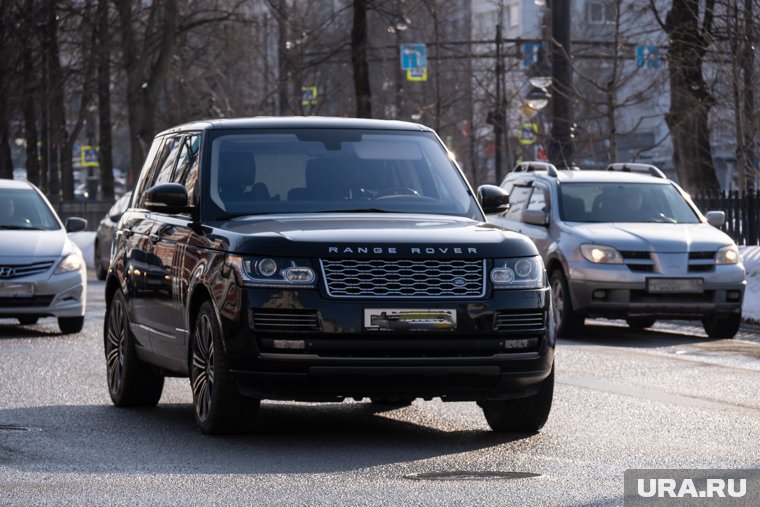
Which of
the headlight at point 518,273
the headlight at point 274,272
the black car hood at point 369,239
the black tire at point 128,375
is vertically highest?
the black car hood at point 369,239

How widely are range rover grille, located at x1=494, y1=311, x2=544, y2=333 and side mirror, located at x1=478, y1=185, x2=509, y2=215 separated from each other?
1690 mm

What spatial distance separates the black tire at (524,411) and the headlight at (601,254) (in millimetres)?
8237

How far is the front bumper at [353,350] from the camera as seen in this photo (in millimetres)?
9586

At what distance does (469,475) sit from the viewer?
346 inches

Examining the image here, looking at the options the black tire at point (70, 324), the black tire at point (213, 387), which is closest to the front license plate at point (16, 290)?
the black tire at point (70, 324)

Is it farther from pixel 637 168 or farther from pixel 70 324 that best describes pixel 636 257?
pixel 70 324

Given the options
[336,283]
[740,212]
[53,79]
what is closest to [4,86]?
[53,79]

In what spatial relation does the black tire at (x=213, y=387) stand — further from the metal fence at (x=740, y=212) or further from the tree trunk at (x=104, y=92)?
the tree trunk at (x=104, y=92)

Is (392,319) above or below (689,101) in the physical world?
above

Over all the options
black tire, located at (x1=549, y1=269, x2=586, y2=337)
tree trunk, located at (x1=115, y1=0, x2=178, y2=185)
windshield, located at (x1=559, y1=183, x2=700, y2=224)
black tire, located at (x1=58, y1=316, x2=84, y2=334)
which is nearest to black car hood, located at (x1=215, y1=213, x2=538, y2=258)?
black tire, located at (x1=549, y1=269, x2=586, y2=337)

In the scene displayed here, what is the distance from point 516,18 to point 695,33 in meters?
72.8

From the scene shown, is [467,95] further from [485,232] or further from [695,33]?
[485,232]

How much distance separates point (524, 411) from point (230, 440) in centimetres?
168

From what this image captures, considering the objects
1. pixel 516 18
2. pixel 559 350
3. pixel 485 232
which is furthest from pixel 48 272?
pixel 516 18
